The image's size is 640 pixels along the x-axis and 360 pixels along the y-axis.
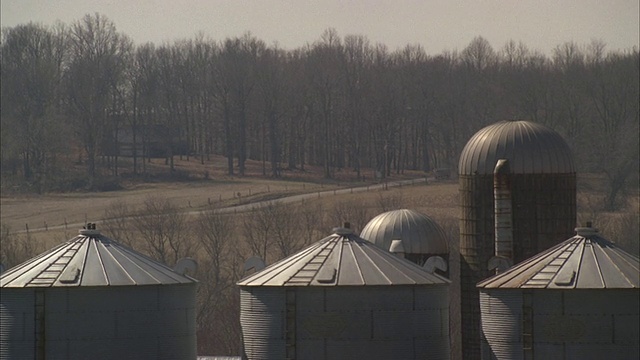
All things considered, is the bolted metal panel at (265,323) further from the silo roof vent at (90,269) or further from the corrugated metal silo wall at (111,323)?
the silo roof vent at (90,269)

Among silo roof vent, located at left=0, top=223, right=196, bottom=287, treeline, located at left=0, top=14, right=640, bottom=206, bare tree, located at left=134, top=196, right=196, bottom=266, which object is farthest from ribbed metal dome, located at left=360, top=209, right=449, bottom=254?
treeline, located at left=0, top=14, right=640, bottom=206

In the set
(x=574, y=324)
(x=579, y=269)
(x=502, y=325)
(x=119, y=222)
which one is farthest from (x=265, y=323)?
(x=119, y=222)

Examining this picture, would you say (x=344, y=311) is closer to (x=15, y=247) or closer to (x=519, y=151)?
(x=519, y=151)

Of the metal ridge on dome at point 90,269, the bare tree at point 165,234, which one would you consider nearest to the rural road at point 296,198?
the bare tree at point 165,234

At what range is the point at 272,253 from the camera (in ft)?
374

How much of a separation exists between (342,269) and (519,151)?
13941 mm

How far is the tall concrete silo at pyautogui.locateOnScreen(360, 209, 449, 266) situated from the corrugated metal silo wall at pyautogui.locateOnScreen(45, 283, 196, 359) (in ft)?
47.1

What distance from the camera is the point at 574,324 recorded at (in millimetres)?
46656

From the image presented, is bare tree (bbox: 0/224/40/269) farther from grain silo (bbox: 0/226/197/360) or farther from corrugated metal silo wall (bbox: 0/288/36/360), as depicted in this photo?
corrugated metal silo wall (bbox: 0/288/36/360)

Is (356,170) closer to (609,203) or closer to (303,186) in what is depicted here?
(303,186)

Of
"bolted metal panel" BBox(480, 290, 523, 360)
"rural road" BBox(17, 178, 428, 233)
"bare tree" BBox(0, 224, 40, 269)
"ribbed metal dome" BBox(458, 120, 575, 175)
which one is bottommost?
"bare tree" BBox(0, 224, 40, 269)

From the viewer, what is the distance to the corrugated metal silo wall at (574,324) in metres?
46.3

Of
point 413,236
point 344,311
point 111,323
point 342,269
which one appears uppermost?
point 413,236

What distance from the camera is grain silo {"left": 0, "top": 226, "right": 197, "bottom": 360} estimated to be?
4897 cm
